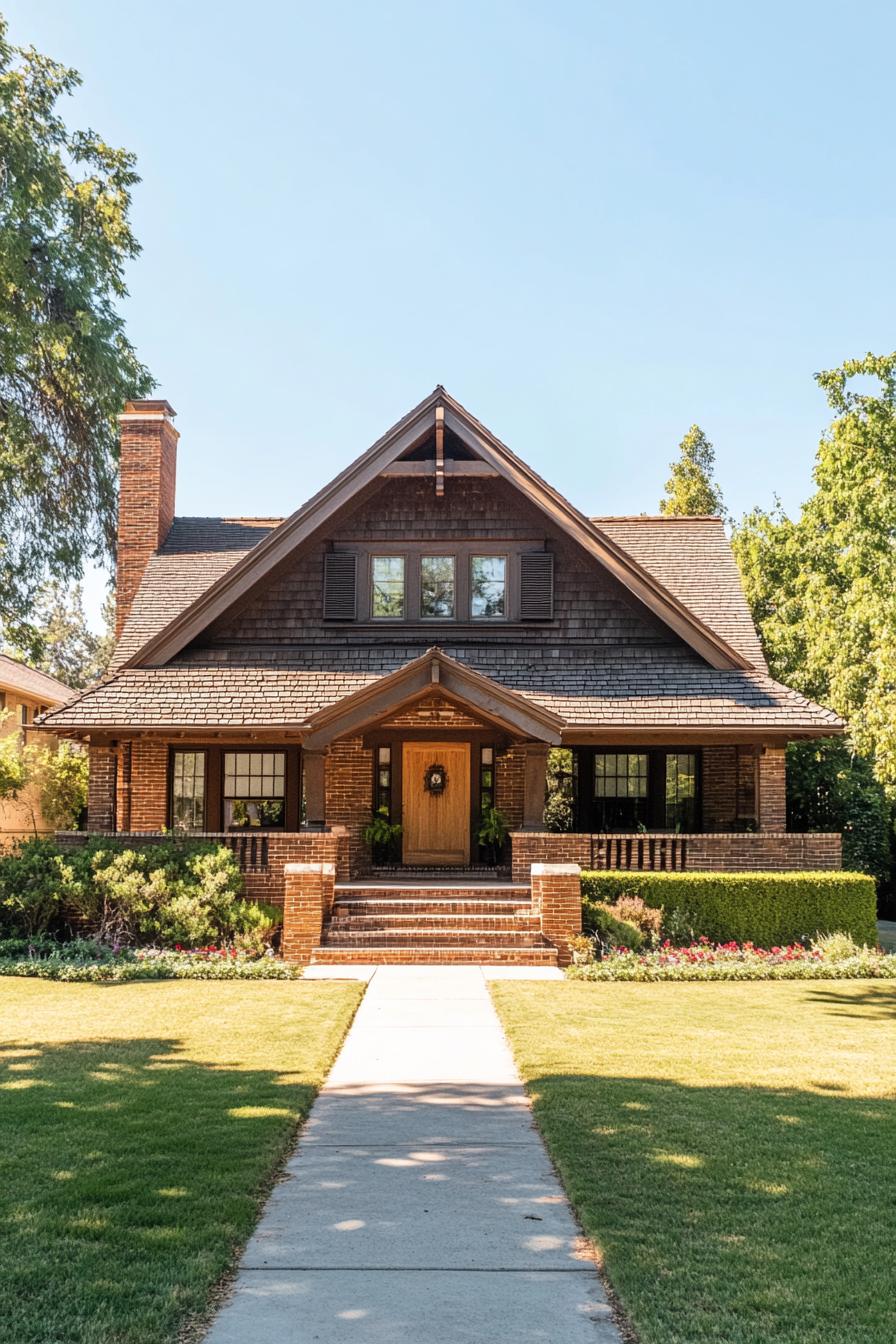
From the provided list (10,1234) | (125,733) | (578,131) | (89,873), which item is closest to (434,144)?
(578,131)

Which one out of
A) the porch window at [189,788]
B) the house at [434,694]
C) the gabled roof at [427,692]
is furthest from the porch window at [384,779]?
the porch window at [189,788]

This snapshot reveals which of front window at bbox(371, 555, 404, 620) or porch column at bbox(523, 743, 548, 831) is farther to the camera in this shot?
front window at bbox(371, 555, 404, 620)

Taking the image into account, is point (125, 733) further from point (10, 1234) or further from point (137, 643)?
point (10, 1234)

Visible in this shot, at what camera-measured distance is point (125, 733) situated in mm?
18344

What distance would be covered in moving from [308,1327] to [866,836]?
70.6ft

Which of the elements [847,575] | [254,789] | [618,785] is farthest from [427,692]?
[847,575]

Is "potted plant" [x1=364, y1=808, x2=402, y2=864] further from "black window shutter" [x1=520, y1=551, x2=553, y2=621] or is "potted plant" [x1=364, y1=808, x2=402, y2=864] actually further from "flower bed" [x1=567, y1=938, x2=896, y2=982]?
"flower bed" [x1=567, y1=938, x2=896, y2=982]

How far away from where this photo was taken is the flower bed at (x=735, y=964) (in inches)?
555

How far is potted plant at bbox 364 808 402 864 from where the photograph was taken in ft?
63.7

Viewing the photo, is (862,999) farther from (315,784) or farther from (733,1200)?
(315,784)

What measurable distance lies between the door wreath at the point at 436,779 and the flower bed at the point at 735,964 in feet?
18.1

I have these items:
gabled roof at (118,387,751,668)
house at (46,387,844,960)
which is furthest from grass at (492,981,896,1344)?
gabled roof at (118,387,751,668)

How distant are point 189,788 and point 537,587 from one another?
7199 millimetres

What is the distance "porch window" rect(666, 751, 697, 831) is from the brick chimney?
36.7 feet
